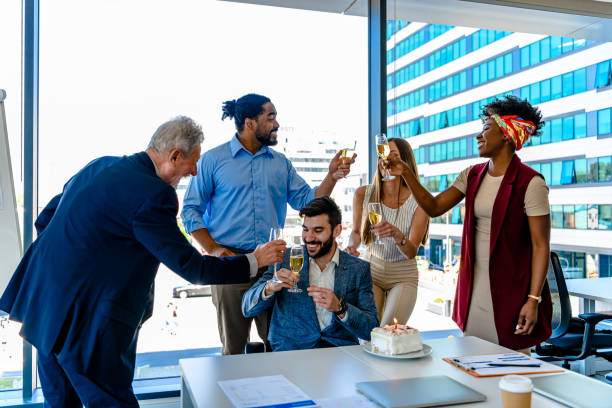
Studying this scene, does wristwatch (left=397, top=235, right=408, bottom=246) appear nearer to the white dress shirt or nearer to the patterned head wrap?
the white dress shirt

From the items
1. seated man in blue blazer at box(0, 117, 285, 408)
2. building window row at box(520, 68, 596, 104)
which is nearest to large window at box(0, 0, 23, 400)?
seated man in blue blazer at box(0, 117, 285, 408)

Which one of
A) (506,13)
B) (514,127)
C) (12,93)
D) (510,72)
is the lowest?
(514,127)

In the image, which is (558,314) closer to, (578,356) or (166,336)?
(578,356)

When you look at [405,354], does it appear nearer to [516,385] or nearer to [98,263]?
[516,385]

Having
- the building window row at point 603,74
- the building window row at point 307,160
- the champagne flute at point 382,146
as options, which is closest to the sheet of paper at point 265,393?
the champagne flute at point 382,146

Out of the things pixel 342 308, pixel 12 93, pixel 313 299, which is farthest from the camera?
pixel 12 93

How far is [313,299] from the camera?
7.21ft

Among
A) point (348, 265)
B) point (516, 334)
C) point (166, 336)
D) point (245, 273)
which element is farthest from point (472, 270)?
point (166, 336)

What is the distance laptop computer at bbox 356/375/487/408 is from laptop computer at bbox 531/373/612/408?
0.21 meters

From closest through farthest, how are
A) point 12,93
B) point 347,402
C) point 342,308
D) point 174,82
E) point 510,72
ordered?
point 347,402 < point 342,308 < point 12,93 < point 174,82 < point 510,72

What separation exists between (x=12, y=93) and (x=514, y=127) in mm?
2907

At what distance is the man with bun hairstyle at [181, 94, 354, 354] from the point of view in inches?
114

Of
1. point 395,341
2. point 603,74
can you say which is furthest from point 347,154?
point 603,74

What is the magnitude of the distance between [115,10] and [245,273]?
2.17 m
